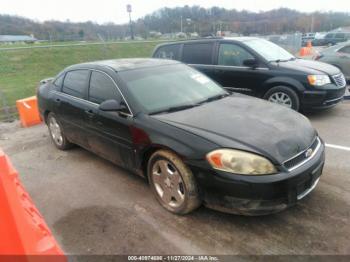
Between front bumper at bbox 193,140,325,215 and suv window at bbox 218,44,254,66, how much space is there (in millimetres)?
4110

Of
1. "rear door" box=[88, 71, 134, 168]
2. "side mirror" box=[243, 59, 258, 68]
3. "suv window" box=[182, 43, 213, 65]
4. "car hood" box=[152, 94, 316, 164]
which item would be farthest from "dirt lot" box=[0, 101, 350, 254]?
"suv window" box=[182, 43, 213, 65]

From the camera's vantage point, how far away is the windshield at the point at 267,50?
21.2 feet

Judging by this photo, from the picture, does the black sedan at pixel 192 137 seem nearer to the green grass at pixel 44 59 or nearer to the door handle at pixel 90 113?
the door handle at pixel 90 113

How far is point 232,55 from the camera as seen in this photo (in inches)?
263

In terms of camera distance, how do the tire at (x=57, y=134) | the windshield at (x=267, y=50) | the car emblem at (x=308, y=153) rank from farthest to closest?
the windshield at (x=267, y=50) < the tire at (x=57, y=134) < the car emblem at (x=308, y=153)

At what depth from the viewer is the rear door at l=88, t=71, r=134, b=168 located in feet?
11.6

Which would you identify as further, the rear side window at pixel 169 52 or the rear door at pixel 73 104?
the rear side window at pixel 169 52

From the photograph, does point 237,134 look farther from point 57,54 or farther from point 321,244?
point 57,54

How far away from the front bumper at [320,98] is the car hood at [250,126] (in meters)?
2.64

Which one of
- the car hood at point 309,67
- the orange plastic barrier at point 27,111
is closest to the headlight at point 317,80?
the car hood at point 309,67

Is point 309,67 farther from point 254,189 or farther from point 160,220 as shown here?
point 160,220

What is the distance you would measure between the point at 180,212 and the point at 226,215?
472 mm

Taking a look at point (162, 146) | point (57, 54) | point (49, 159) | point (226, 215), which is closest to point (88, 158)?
point (49, 159)

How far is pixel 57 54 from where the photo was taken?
2064 cm
